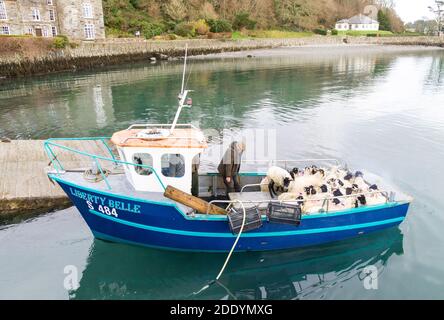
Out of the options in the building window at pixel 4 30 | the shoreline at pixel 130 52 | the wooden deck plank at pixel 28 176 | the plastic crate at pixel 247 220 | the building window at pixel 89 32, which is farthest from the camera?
the building window at pixel 89 32

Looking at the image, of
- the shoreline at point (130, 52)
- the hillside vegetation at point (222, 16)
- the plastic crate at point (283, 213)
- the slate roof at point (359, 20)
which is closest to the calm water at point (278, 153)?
the plastic crate at point (283, 213)

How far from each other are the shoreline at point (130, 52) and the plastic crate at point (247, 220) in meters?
13.5

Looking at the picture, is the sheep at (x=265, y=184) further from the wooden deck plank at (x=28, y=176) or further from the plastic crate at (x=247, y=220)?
the wooden deck plank at (x=28, y=176)

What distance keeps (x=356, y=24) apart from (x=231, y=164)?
109 metres

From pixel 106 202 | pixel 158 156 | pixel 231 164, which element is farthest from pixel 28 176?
pixel 231 164

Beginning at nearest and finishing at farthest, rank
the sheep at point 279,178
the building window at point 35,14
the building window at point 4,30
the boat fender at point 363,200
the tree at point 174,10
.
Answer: the boat fender at point 363,200 → the sheep at point 279,178 → the building window at point 4,30 → the building window at point 35,14 → the tree at point 174,10

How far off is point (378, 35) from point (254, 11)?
114 feet

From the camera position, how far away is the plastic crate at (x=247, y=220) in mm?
7605

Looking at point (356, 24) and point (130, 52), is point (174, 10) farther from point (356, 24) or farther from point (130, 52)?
point (356, 24)

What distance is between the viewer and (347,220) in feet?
28.0

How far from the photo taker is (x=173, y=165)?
26.9ft

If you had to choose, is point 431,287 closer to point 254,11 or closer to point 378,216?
point 378,216

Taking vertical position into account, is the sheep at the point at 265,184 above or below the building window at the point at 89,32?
below

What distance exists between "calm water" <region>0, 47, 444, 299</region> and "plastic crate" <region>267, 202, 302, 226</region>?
134 centimetres
